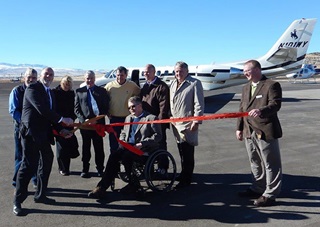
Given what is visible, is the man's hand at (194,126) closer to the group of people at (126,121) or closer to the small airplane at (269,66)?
the group of people at (126,121)

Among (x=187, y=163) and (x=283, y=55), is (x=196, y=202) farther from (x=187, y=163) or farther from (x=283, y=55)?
(x=283, y=55)

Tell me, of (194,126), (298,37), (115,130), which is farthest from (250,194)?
(298,37)

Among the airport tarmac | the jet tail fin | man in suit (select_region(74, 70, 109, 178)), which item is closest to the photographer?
the airport tarmac

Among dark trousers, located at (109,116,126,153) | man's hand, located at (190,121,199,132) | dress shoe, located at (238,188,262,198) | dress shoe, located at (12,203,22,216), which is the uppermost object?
→ man's hand, located at (190,121,199,132)

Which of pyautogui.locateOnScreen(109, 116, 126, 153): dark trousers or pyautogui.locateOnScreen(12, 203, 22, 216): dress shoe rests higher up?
pyautogui.locateOnScreen(109, 116, 126, 153): dark trousers

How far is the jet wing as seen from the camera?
887 inches

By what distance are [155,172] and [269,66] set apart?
66.3 ft

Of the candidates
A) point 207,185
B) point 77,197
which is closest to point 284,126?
point 207,185

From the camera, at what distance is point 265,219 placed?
3.96 meters

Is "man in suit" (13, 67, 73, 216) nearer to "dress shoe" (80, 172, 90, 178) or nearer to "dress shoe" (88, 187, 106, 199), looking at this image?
"dress shoe" (88, 187, 106, 199)

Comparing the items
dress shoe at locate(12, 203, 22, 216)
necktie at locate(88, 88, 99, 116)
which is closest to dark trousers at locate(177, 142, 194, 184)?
necktie at locate(88, 88, 99, 116)

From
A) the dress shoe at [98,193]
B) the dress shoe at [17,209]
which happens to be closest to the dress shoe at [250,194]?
the dress shoe at [98,193]

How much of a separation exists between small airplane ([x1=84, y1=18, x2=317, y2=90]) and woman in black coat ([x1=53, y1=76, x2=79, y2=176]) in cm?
1481

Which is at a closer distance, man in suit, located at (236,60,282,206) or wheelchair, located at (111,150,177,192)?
man in suit, located at (236,60,282,206)
